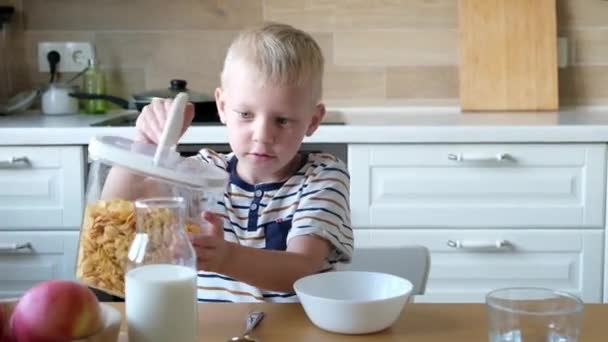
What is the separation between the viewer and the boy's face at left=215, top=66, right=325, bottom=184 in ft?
4.15

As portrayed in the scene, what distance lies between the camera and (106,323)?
3.01ft

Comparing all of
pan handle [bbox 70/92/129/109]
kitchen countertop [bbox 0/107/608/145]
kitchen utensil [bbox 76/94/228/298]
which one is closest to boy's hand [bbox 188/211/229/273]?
kitchen utensil [bbox 76/94/228/298]

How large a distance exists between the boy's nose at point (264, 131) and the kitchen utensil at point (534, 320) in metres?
0.40

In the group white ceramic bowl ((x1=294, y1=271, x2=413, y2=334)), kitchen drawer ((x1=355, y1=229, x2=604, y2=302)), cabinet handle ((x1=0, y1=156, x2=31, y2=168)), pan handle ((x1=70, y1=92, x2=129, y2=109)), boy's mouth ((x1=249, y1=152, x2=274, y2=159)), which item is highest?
pan handle ((x1=70, y1=92, x2=129, y2=109))

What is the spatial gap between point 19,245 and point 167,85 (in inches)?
29.1

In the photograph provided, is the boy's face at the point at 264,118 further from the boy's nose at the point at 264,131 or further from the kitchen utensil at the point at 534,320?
the kitchen utensil at the point at 534,320

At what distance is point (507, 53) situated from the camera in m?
2.70

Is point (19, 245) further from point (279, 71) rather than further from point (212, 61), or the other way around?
point (279, 71)

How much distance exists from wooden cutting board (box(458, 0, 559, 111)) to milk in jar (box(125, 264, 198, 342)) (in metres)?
1.93

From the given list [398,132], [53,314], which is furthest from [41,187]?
[53,314]

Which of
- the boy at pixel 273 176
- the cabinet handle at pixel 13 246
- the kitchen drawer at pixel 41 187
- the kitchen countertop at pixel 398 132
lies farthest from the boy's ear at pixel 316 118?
the cabinet handle at pixel 13 246

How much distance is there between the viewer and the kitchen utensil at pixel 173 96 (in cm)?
254

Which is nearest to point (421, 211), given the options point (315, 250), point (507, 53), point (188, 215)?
point (507, 53)

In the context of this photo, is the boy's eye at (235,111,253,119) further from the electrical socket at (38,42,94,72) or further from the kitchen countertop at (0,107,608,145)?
the electrical socket at (38,42,94,72)
